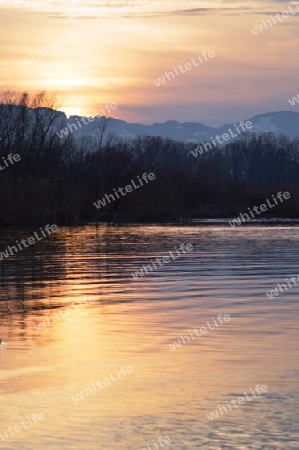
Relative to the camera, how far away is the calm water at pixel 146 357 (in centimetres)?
791

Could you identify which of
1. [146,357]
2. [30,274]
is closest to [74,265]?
[30,274]

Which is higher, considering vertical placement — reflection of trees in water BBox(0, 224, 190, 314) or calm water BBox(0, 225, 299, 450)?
calm water BBox(0, 225, 299, 450)

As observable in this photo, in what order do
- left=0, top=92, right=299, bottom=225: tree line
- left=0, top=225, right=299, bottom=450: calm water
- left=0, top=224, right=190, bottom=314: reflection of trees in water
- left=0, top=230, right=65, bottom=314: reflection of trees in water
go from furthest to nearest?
left=0, top=92, right=299, bottom=225: tree line < left=0, top=224, right=190, bottom=314: reflection of trees in water < left=0, top=230, right=65, bottom=314: reflection of trees in water < left=0, top=225, right=299, bottom=450: calm water

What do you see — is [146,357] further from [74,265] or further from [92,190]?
[92,190]

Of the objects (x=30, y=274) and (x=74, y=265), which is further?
(x=74, y=265)

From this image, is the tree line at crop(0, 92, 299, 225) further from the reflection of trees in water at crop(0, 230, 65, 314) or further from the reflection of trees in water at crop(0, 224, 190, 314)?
the reflection of trees in water at crop(0, 230, 65, 314)

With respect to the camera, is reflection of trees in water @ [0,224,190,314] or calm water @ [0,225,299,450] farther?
reflection of trees in water @ [0,224,190,314]

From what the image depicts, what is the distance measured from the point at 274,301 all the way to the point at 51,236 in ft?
74.6

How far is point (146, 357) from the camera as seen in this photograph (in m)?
10.9

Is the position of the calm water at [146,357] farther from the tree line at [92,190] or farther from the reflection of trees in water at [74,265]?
the tree line at [92,190]

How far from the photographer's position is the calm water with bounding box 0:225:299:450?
791 centimetres

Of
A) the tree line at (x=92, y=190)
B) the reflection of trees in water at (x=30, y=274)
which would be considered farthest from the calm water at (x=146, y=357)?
the tree line at (x=92, y=190)

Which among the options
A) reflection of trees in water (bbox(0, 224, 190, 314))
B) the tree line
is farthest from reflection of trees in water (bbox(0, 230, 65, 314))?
the tree line

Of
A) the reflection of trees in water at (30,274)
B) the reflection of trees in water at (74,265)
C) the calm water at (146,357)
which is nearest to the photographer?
the calm water at (146,357)
